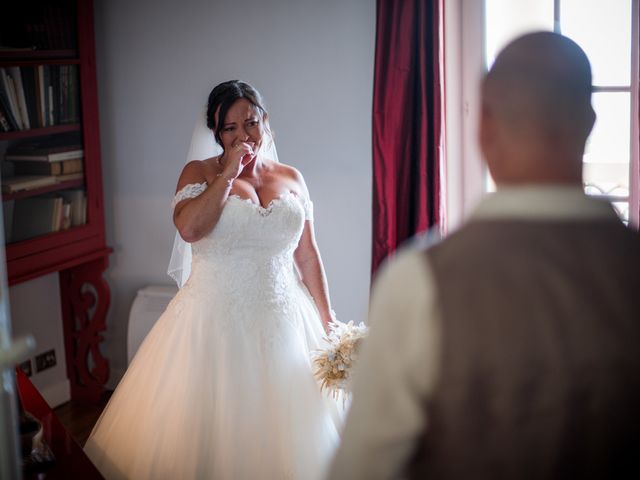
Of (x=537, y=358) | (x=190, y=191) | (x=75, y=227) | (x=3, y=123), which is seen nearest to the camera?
(x=537, y=358)

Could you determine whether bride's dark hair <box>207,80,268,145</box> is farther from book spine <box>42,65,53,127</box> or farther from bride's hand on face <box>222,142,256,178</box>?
book spine <box>42,65,53,127</box>

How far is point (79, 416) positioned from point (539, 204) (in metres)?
3.40

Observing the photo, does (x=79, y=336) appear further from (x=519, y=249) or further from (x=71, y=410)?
(x=519, y=249)

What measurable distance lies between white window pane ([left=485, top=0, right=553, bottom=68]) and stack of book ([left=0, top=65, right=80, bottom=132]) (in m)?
1.76

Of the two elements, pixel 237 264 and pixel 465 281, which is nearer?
pixel 465 281

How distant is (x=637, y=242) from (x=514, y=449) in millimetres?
273

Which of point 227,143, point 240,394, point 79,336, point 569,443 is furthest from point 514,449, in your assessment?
point 79,336

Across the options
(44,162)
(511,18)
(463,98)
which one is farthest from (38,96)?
(511,18)

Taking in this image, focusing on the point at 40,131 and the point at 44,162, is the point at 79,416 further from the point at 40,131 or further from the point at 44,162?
the point at 40,131

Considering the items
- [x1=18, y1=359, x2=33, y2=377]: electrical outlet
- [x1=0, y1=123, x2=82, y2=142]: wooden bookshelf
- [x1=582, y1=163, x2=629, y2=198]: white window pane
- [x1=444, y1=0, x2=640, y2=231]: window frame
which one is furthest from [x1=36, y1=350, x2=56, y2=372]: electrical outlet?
[x1=582, y1=163, x2=629, y2=198]: white window pane

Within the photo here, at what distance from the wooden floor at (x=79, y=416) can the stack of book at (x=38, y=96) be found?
1.32 m

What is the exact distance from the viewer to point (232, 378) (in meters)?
2.68

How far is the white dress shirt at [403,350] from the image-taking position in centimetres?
97

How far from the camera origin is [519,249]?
38.4 inches
